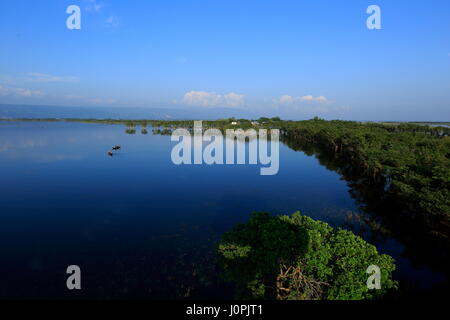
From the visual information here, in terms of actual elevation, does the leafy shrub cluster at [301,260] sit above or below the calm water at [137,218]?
above

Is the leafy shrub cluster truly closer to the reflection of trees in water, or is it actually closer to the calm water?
the calm water

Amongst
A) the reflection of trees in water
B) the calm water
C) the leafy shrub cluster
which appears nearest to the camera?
the leafy shrub cluster

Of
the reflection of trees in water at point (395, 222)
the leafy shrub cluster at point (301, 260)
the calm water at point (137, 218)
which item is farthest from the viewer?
the reflection of trees in water at point (395, 222)

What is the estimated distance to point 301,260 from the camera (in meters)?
10.9

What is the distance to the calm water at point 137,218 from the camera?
15.5 m

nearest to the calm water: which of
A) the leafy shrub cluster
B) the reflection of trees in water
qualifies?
the reflection of trees in water

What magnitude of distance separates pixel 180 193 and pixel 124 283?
→ 1750cm

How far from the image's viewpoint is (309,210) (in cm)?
2716

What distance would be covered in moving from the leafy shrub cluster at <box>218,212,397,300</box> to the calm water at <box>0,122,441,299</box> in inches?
174

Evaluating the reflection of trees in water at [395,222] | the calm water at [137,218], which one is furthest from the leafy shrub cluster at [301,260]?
the reflection of trees in water at [395,222]

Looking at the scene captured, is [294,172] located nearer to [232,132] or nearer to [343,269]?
[343,269]

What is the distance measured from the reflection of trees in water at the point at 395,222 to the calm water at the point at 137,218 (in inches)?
35.5

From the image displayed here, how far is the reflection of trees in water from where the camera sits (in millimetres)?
19219

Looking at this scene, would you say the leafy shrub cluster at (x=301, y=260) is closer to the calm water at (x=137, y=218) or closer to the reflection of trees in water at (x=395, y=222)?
the calm water at (x=137, y=218)
